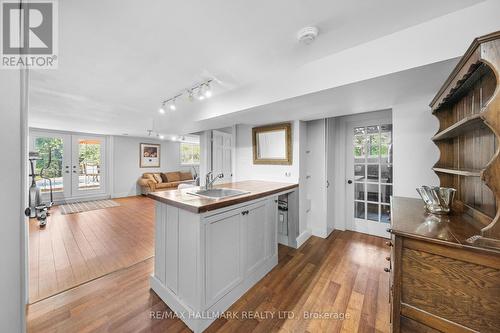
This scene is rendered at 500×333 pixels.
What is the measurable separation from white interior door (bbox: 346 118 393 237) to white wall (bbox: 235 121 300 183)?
1.19m

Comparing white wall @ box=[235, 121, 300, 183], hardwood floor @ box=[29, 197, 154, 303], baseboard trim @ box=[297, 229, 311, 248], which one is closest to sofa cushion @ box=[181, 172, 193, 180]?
hardwood floor @ box=[29, 197, 154, 303]

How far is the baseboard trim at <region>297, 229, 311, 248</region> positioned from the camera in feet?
9.57

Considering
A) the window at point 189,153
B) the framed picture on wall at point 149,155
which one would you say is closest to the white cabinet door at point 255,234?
the framed picture on wall at point 149,155

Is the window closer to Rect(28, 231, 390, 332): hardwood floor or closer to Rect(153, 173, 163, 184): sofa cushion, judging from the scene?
Rect(153, 173, 163, 184): sofa cushion

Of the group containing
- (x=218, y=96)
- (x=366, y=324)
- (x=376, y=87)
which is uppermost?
(x=218, y=96)

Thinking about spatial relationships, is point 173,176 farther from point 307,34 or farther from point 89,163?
point 307,34

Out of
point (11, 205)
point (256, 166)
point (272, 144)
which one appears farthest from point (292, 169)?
point (11, 205)

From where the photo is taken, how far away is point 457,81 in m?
1.09

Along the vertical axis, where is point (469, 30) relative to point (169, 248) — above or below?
above

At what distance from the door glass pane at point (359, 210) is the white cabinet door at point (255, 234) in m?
2.12

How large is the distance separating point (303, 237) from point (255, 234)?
1334 mm

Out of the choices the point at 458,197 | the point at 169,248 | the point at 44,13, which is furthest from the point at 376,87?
the point at 44,13

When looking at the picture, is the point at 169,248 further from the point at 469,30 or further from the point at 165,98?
the point at 469,30

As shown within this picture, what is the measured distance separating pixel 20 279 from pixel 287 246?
2.74 m
